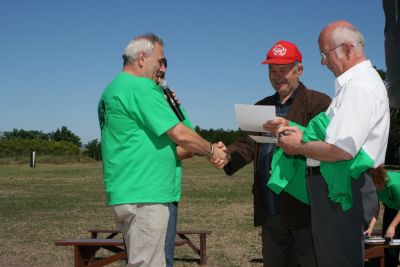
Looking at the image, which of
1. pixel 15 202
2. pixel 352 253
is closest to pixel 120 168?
pixel 352 253

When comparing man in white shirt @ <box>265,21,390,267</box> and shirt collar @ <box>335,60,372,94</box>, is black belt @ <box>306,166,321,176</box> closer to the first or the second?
man in white shirt @ <box>265,21,390,267</box>

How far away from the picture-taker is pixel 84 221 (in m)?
12.6

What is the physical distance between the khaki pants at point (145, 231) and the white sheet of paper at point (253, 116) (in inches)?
30.6

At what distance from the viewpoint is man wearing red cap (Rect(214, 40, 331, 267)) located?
3846mm

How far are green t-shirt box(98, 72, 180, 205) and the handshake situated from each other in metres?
0.67

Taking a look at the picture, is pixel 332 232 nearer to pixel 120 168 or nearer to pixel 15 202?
pixel 120 168

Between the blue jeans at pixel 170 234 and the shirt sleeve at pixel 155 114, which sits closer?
the shirt sleeve at pixel 155 114

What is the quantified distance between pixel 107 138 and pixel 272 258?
1457 mm

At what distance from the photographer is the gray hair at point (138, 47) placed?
11.7ft

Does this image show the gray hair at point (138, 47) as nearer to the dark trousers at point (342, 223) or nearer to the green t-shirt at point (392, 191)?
the dark trousers at point (342, 223)

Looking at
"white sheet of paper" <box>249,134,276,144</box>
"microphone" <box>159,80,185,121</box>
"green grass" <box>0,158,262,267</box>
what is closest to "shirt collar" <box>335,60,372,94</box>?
"white sheet of paper" <box>249,134,276,144</box>

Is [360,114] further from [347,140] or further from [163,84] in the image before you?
[163,84]

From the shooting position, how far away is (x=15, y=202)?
1698 cm

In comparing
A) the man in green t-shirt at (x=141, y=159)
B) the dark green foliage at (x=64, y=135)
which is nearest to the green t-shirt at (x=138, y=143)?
the man in green t-shirt at (x=141, y=159)
